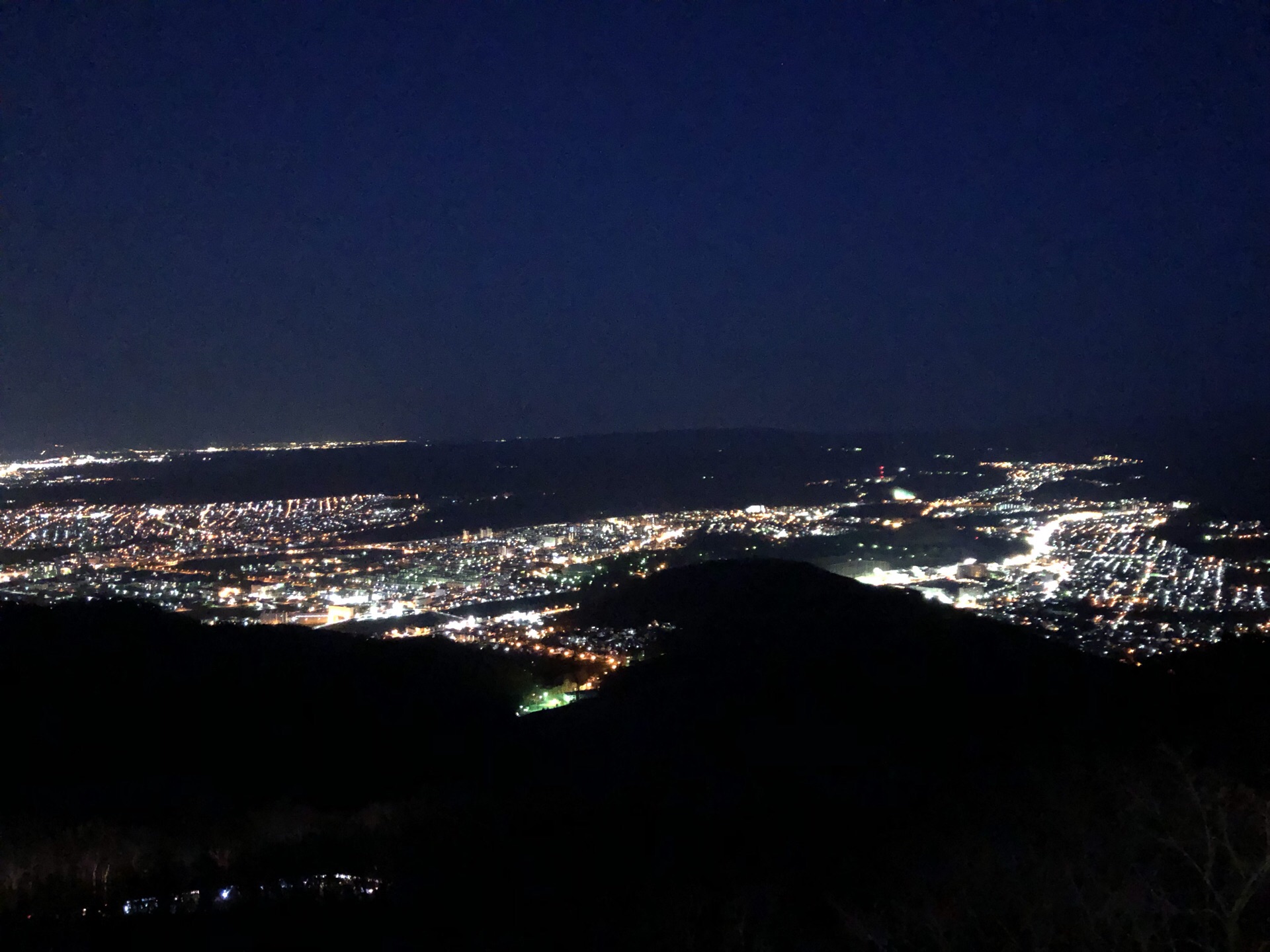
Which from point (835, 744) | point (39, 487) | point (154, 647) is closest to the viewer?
point (835, 744)

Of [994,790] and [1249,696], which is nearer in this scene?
[994,790]

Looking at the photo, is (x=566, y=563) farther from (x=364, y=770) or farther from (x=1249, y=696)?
(x=1249, y=696)

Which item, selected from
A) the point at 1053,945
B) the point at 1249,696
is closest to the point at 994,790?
the point at 1053,945

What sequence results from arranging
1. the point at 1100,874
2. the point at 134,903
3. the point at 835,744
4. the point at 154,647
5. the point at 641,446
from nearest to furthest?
the point at 1100,874 → the point at 134,903 → the point at 835,744 → the point at 154,647 → the point at 641,446

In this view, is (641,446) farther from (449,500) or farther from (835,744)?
(835,744)

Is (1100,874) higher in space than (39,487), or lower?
lower

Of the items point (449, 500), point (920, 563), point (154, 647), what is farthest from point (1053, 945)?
point (449, 500)
